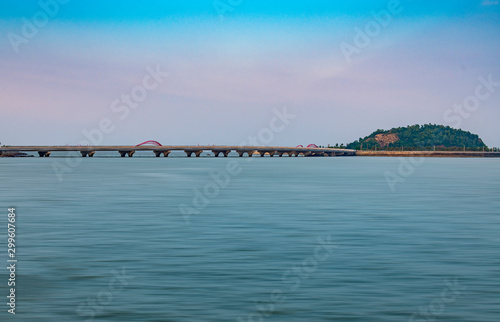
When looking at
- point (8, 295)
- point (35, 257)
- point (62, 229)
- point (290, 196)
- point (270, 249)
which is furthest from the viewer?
point (290, 196)

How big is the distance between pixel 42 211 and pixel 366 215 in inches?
779

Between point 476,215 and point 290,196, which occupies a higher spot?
point 476,215

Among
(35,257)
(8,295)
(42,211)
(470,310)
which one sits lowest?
(42,211)

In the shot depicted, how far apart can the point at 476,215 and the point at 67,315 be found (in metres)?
29.3

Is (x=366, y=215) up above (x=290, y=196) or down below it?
above

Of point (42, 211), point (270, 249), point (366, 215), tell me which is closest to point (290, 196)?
point (366, 215)

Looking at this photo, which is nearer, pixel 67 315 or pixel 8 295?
pixel 67 315

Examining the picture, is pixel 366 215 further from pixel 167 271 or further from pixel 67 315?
pixel 67 315

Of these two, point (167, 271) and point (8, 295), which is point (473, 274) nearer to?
point (167, 271)

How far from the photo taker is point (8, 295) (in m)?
15.9

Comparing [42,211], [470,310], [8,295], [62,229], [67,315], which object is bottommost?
[42,211]

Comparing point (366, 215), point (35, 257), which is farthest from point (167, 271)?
point (366, 215)

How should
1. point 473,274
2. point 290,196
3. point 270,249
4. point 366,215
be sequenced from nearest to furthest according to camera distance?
1. point 473,274
2. point 270,249
3. point 366,215
4. point 290,196

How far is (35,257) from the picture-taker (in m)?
21.7
